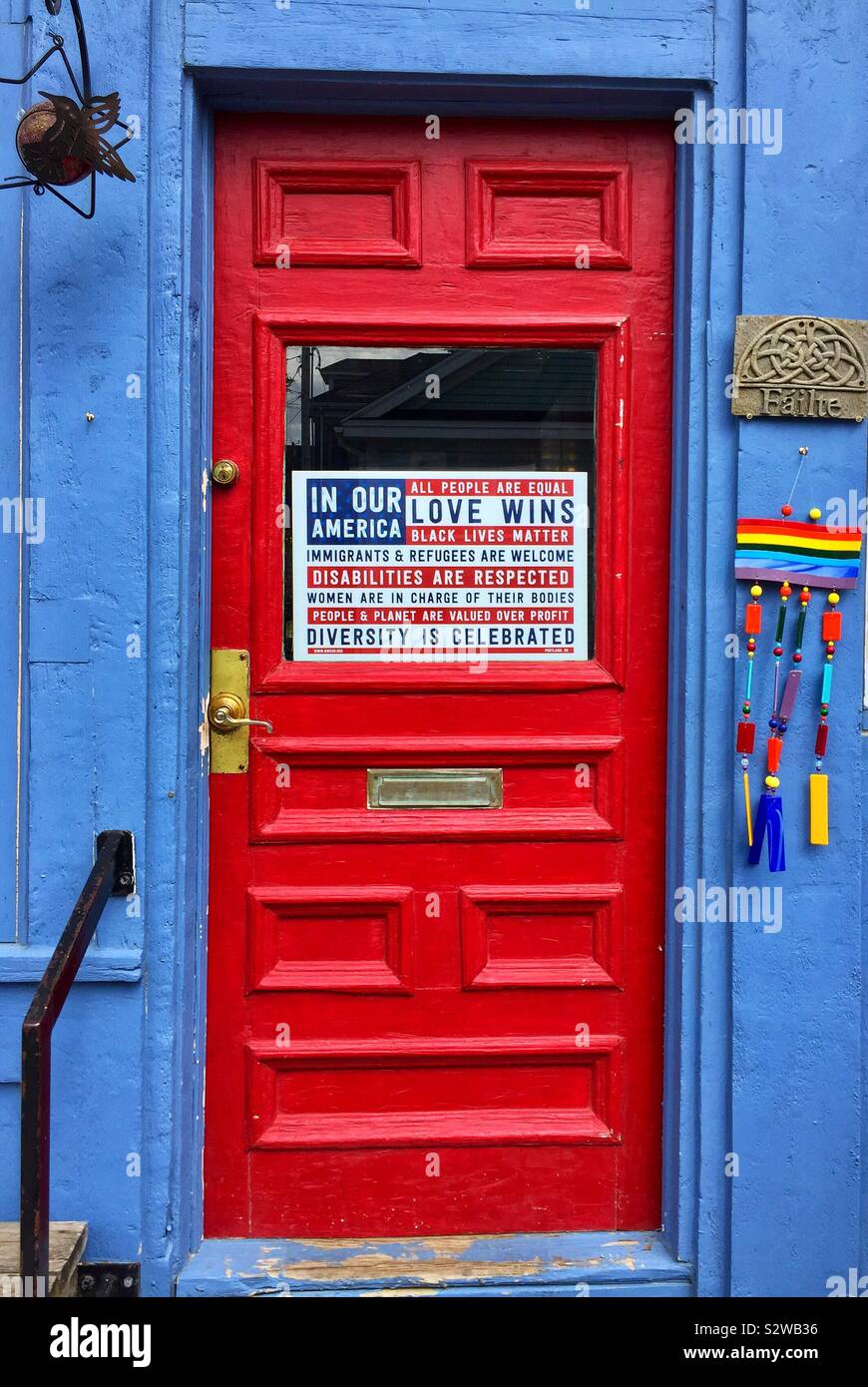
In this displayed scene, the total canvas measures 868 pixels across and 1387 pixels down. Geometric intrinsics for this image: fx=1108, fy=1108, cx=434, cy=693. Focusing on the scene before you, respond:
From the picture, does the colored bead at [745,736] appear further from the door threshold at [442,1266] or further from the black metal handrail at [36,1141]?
the black metal handrail at [36,1141]

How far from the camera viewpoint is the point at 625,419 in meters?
2.81

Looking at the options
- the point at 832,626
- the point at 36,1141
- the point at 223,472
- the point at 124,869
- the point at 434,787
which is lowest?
the point at 36,1141

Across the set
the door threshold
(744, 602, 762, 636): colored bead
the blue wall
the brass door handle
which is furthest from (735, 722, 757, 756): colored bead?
the door threshold

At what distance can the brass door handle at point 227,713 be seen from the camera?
9.07 ft

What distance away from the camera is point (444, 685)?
2795 mm

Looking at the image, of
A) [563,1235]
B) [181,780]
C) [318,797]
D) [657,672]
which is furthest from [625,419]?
[563,1235]

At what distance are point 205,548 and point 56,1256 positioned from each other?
64.4 inches

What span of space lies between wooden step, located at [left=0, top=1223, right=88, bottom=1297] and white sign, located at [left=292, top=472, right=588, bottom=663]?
144 cm

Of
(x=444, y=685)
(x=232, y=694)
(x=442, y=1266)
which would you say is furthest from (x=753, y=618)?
(x=442, y=1266)

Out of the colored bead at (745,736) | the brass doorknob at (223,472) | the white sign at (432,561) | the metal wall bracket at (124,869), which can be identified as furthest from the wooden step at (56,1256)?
the colored bead at (745,736)

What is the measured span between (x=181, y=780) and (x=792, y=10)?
232 cm

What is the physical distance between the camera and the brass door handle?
2766 millimetres

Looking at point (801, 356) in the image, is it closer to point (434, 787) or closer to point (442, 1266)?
point (434, 787)
